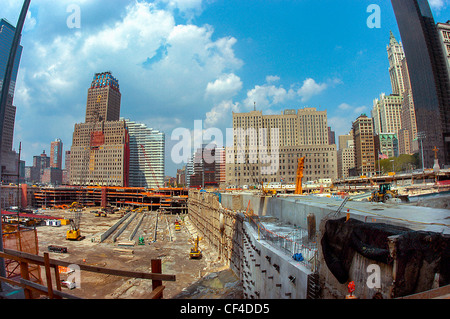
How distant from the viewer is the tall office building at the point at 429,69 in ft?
274

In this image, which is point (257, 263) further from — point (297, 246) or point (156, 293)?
point (156, 293)

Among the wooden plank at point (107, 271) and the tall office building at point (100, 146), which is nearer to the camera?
the wooden plank at point (107, 271)

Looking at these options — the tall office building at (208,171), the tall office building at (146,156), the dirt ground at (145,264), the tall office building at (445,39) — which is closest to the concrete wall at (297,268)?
the dirt ground at (145,264)

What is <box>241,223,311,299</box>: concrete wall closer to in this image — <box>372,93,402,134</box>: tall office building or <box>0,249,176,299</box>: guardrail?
<box>0,249,176,299</box>: guardrail

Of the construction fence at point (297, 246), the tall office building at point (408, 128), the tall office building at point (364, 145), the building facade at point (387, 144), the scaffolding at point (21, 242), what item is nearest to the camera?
the construction fence at point (297, 246)

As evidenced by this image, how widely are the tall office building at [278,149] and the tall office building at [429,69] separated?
36167mm

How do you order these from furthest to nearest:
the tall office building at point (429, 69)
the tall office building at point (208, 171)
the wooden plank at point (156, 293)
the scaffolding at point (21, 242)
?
the tall office building at point (208, 171) < the tall office building at point (429, 69) < the scaffolding at point (21, 242) < the wooden plank at point (156, 293)

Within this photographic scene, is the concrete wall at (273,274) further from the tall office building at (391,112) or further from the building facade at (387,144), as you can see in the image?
the tall office building at (391,112)

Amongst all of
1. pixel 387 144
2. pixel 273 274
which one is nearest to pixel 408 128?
pixel 387 144

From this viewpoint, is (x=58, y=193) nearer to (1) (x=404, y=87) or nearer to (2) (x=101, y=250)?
(2) (x=101, y=250)

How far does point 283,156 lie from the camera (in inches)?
3711

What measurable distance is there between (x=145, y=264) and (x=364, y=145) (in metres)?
143

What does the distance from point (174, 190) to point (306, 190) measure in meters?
50.6
